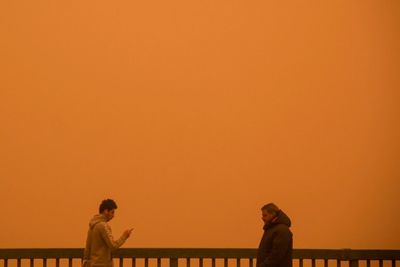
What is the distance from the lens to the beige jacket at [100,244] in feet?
21.0

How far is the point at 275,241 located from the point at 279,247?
0.06 meters

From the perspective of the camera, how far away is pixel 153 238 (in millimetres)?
9656

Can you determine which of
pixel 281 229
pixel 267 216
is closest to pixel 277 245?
pixel 281 229

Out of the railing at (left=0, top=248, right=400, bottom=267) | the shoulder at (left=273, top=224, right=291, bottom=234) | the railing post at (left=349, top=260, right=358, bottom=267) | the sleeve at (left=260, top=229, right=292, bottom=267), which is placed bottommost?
the railing post at (left=349, top=260, right=358, bottom=267)

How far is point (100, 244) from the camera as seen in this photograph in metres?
6.46

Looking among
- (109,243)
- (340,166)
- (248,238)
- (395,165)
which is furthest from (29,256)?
(395,165)

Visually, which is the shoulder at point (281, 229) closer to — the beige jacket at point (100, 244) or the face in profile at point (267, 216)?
the face in profile at point (267, 216)

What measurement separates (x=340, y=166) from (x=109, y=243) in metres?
4.58

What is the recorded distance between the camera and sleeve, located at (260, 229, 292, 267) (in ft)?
20.2

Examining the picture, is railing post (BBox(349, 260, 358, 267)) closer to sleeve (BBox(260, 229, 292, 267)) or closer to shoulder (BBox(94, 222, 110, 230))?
sleeve (BBox(260, 229, 292, 267))

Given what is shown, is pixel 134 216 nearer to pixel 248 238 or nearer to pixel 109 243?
pixel 248 238

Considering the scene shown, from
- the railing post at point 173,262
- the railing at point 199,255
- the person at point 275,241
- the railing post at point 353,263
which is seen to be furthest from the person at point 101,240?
the railing post at point 353,263

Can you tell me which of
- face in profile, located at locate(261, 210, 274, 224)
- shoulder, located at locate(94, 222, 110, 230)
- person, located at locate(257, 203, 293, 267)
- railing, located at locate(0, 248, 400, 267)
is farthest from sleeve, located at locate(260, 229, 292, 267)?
shoulder, located at locate(94, 222, 110, 230)

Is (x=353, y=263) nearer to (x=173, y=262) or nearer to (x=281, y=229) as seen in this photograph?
(x=281, y=229)
